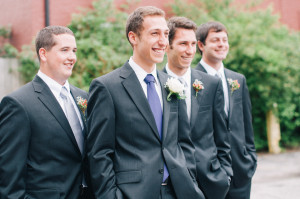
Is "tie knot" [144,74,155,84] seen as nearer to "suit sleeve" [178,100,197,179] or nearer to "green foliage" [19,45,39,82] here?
"suit sleeve" [178,100,197,179]

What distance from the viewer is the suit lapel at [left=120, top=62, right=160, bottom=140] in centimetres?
275

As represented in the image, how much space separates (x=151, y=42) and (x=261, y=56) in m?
7.78

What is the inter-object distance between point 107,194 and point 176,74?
1601 mm

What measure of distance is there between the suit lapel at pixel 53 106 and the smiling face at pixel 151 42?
A: 766 millimetres

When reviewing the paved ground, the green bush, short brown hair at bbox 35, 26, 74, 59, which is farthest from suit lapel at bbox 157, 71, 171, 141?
the green bush

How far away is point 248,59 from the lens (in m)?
10.3

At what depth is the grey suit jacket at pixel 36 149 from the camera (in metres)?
2.56

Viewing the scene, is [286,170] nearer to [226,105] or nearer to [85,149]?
[226,105]

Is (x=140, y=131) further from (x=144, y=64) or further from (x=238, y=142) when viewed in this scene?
(x=238, y=142)

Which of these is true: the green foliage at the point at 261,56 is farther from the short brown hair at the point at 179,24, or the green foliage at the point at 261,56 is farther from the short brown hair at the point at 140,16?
the short brown hair at the point at 140,16

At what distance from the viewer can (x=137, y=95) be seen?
281 centimetres

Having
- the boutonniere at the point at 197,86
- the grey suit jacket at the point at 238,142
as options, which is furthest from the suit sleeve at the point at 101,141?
the grey suit jacket at the point at 238,142

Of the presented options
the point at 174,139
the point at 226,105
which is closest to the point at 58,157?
the point at 174,139

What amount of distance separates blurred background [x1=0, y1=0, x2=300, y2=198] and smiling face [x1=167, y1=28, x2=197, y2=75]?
4678mm
